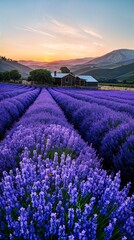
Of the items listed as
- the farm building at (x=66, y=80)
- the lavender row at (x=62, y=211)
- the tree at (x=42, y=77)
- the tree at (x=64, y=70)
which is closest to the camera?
the lavender row at (x=62, y=211)

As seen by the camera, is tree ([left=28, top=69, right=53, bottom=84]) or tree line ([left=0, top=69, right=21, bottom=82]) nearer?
tree ([left=28, top=69, right=53, bottom=84])

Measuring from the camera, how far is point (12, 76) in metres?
90.6

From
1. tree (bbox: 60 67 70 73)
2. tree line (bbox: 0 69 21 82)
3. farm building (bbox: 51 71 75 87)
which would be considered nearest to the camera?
farm building (bbox: 51 71 75 87)

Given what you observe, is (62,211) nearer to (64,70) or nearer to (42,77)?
(42,77)

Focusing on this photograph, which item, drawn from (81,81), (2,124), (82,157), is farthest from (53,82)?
(82,157)

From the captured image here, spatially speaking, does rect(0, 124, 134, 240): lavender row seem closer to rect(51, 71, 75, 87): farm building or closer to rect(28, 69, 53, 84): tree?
rect(51, 71, 75, 87): farm building

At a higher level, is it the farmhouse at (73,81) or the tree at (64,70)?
the tree at (64,70)

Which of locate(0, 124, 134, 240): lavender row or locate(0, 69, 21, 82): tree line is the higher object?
locate(0, 69, 21, 82): tree line

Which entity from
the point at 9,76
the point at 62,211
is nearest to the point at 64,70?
the point at 9,76

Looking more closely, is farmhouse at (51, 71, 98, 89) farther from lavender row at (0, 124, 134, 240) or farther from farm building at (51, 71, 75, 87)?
Result: lavender row at (0, 124, 134, 240)

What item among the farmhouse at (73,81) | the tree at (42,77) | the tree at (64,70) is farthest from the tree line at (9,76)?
the farmhouse at (73,81)

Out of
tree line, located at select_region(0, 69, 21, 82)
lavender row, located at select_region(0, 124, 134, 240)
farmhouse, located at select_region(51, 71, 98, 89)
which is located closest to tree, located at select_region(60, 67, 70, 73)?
tree line, located at select_region(0, 69, 21, 82)

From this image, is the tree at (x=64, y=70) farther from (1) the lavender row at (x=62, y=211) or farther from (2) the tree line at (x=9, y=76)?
(1) the lavender row at (x=62, y=211)

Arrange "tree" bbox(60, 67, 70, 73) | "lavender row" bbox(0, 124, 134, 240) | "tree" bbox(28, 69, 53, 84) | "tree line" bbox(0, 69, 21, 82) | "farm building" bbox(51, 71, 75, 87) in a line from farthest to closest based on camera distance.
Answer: "tree" bbox(60, 67, 70, 73), "tree line" bbox(0, 69, 21, 82), "tree" bbox(28, 69, 53, 84), "farm building" bbox(51, 71, 75, 87), "lavender row" bbox(0, 124, 134, 240)
